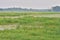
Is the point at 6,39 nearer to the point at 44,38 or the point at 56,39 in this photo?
the point at 44,38

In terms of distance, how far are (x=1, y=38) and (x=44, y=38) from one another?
2438 millimetres

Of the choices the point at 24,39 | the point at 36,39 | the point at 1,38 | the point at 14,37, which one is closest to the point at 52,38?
the point at 36,39

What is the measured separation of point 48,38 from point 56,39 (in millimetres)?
475

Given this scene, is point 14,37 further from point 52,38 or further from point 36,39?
point 52,38

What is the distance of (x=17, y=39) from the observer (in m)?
8.94

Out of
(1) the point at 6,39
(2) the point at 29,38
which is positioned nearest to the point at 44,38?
(2) the point at 29,38

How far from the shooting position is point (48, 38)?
9.25 m

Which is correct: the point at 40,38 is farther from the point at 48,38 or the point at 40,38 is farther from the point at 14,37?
the point at 14,37

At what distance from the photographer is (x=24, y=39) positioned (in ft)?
29.8

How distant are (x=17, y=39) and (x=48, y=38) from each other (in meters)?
1.77

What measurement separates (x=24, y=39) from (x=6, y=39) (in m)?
1.00

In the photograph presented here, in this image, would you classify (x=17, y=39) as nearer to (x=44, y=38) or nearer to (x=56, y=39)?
(x=44, y=38)

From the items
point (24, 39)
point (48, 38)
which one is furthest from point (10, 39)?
point (48, 38)

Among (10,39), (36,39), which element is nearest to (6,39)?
(10,39)
